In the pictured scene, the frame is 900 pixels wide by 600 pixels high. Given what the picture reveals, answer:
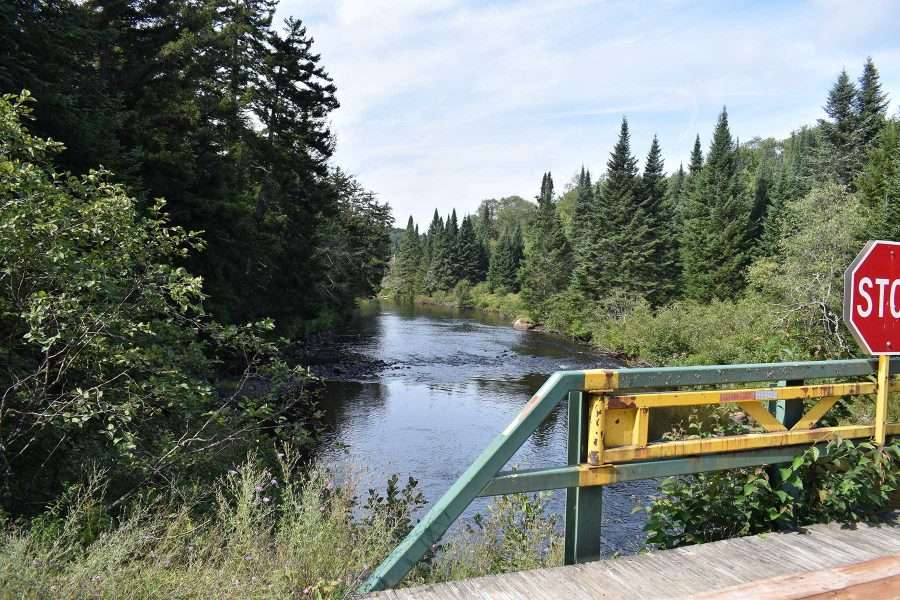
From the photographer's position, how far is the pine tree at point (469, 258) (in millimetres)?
84375

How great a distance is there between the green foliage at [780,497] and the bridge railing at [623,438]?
0.46 ft

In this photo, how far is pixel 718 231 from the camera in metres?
41.4

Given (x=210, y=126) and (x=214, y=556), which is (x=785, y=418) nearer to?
(x=214, y=556)

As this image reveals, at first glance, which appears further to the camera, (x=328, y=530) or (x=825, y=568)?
(x=328, y=530)

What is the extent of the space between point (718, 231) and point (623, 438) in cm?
4249

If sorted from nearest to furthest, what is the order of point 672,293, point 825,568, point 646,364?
point 825,568 < point 646,364 < point 672,293

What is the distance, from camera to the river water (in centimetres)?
1060

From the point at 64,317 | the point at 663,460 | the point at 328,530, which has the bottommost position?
the point at 328,530

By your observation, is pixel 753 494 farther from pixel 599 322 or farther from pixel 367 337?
pixel 599 322

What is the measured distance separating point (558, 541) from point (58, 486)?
13.8ft

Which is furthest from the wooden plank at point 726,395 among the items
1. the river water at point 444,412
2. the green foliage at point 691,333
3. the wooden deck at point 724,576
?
the green foliage at point 691,333

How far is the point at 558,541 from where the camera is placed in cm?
488

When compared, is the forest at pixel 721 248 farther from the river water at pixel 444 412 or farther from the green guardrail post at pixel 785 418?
the river water at pixel 444 412

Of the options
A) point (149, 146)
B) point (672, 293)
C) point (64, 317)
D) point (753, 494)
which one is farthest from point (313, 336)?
point (753, 494)
